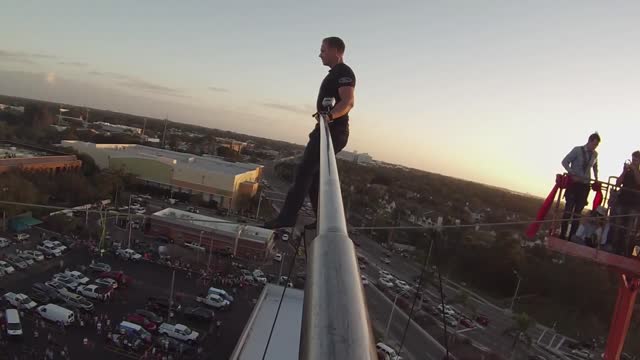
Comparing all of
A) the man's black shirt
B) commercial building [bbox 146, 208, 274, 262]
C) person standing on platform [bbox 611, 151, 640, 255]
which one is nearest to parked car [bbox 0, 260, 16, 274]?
commercial building [bbox 146, 208, 274, 262]

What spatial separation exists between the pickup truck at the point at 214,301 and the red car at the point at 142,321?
87.3 inches

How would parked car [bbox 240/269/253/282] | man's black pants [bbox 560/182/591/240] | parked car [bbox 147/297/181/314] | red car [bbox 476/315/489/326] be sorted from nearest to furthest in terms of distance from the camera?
man's black pants [bbox 560/182/591/240], parked car [bbox 147/297/181/314], red car [bbox 476/315/489/326], parked car [bbox 240/269/253/282]

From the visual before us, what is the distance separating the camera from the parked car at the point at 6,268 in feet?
48.1

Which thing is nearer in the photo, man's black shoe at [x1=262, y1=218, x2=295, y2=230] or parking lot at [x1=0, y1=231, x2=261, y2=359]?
man's black shoe at [x1=262, y1=218, x2=295, y2=230]

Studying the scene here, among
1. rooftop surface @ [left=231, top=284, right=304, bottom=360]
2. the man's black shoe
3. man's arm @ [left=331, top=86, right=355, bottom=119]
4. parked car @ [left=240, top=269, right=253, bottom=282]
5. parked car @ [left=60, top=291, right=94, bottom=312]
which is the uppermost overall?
man's arm @ [left=331, top=86, right=355, bottom=119]

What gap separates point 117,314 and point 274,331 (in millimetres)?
10785

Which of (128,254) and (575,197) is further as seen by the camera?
(128,254)

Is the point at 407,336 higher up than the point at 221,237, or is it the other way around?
the point at 221,237

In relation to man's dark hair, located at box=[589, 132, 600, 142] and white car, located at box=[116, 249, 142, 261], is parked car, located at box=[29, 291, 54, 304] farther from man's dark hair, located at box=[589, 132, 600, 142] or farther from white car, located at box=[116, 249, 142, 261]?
man's dark hair, located at box=[589, 132, 600, 142]

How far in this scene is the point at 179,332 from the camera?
40.7 ft

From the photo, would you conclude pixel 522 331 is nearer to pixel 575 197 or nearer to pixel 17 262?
pixel 575 197

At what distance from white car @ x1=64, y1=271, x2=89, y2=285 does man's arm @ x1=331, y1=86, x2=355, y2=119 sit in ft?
50.2

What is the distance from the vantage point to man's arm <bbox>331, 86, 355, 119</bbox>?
→ 6.25 ft

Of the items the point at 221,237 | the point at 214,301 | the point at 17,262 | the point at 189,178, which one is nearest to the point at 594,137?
the point at 214,301
